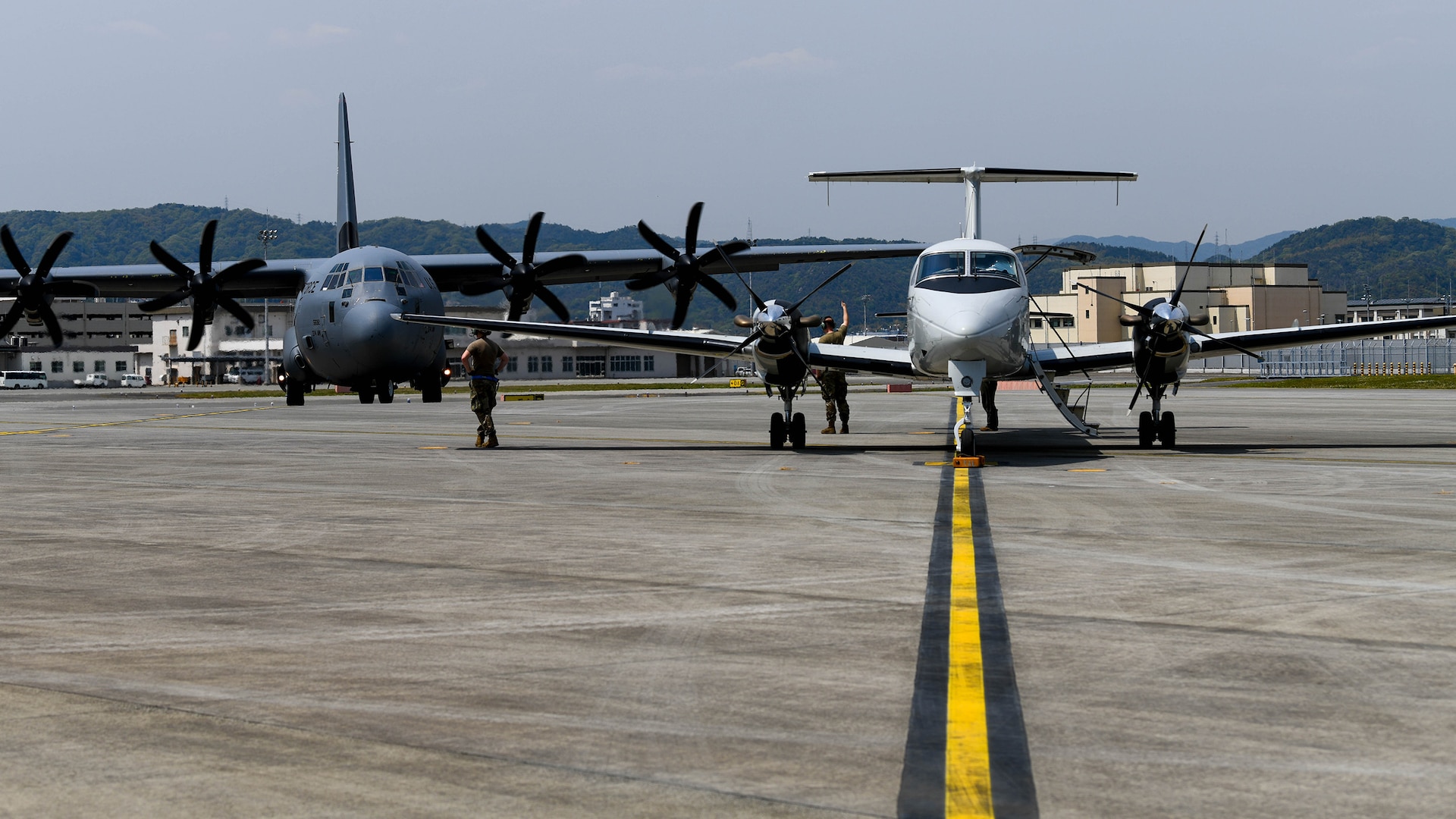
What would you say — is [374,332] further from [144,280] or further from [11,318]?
[11,318]

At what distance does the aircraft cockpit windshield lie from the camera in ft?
72.9

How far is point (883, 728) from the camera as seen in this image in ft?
18.5

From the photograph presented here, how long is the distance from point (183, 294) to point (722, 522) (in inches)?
1379

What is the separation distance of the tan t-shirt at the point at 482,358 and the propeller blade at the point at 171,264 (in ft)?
67.0

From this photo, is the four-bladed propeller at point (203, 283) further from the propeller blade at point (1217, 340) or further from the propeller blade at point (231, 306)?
the propeller blade at point (1217, 340)

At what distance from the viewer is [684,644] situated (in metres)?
7.39

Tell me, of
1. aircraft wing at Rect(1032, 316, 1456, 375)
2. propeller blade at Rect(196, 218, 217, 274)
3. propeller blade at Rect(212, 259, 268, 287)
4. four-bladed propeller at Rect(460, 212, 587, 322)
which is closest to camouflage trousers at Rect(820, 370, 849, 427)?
aircraft wing at Rect(1032, 316, 1456, 375)

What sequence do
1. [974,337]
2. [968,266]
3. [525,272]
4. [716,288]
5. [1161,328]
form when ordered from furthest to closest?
[525,272]
[716,288]
[1161,328]
[968,266]
[974,337]

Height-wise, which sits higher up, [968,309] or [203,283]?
[203,283]

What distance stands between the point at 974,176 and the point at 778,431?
7.78 m

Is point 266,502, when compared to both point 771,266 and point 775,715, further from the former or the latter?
point 771,266

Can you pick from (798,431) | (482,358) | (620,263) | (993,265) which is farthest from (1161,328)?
(620,263)

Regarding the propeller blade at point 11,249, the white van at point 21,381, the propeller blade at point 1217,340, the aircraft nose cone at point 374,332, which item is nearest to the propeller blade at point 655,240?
the aircraft nose cone at point 374,332

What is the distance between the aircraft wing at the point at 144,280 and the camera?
42.9 metres
